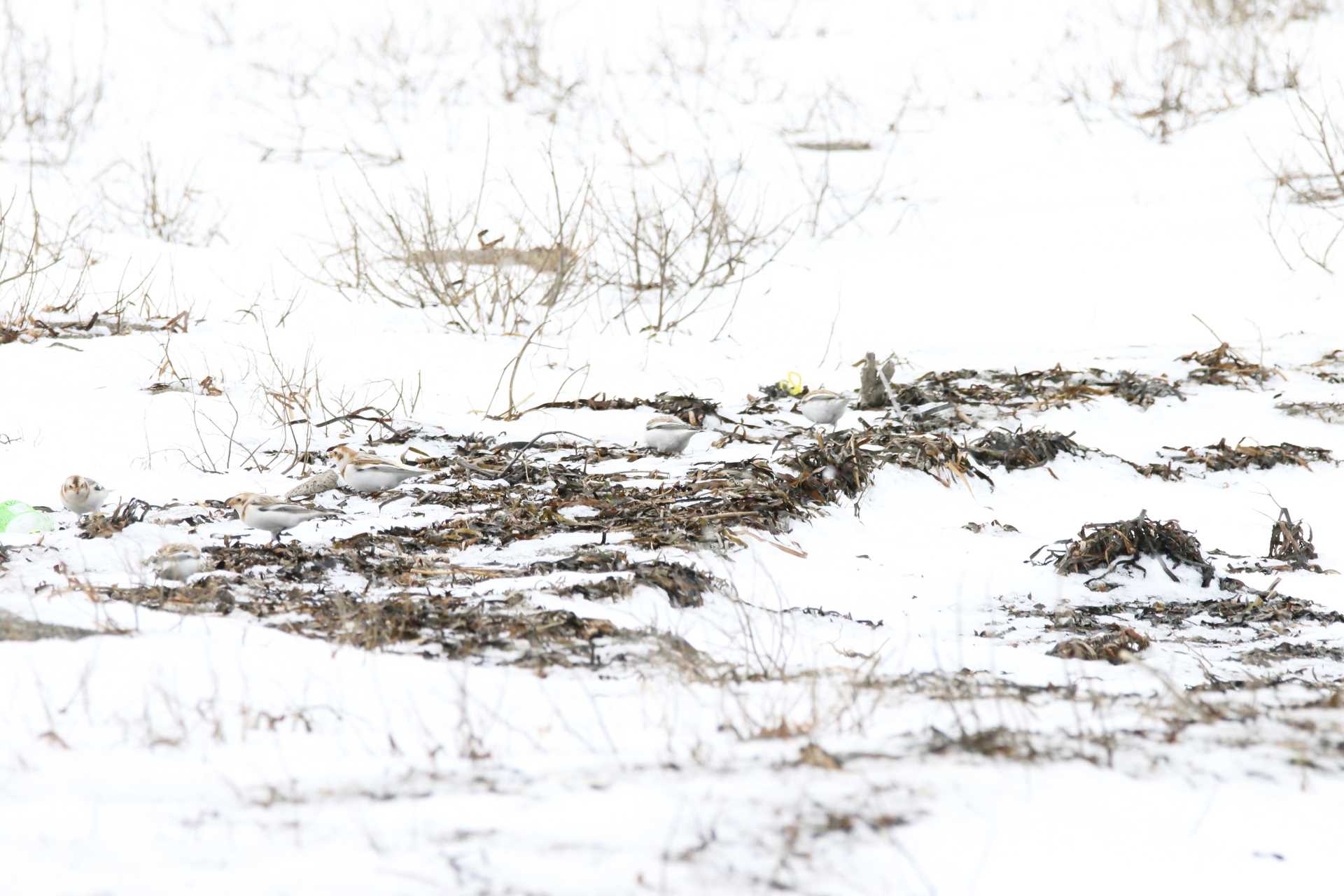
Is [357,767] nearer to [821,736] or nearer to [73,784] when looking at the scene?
[73,784]

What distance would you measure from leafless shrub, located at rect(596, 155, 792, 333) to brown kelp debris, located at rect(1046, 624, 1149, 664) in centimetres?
488

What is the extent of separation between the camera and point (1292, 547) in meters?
3.54

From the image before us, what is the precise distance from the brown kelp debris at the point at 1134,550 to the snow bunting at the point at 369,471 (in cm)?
218

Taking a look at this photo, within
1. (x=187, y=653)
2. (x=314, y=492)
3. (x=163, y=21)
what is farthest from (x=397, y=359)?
(x=163, y=21)

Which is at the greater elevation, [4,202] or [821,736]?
[4,202]

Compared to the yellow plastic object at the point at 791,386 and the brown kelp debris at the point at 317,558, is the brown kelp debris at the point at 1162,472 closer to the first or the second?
the yellow plastic object at the point at 791,386

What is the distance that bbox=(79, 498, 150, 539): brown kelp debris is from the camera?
3379 millimetres

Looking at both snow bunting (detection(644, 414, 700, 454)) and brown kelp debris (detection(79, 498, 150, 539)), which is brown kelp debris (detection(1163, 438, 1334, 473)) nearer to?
snow bunting (detection(644, 414, 700, 454))

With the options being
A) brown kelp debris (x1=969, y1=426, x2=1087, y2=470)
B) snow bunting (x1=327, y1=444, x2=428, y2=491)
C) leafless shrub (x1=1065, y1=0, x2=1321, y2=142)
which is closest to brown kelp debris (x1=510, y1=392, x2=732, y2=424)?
brown kelp debris (x1=969, y1=426, x2=1087, y2=470)

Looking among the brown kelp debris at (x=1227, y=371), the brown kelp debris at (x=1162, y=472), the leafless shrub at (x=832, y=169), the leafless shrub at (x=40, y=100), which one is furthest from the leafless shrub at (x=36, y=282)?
the brown kelp debris at (x=1227, y=371)

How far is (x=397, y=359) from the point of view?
6.19 m

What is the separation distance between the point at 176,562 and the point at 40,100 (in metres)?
10.2

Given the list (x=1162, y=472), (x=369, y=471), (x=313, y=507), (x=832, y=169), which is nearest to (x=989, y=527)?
(x=1162, y=472)

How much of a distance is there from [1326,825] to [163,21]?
14431mm
